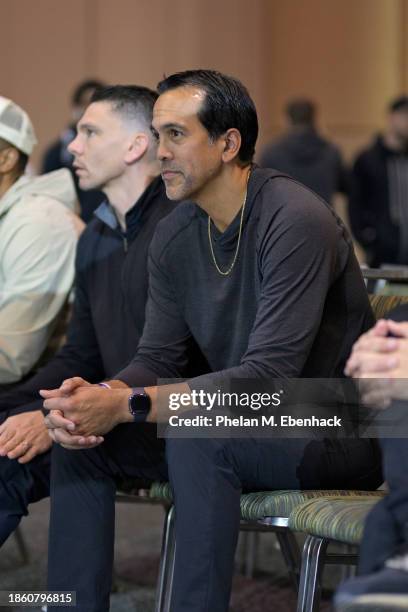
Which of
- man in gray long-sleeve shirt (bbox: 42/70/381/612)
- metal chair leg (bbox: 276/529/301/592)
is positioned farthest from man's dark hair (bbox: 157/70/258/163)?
metal chair leg (bbox: 276/529/301/592)

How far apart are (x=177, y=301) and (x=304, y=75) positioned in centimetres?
840

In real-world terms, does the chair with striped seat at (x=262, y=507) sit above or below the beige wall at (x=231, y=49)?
below

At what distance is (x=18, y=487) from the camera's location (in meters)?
2.64

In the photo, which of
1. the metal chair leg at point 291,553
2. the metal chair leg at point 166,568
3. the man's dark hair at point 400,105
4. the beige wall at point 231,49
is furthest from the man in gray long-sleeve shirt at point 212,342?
the beige wall at point 231,49

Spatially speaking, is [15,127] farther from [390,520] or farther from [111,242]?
[390,520]

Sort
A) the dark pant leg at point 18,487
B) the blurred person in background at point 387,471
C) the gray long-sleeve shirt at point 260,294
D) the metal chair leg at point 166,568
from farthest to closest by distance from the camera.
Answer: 1. the dark pant leg at point 18,487
2. the metal chair leg at point 166,568
3. the gray long-sleeve shirt at point 260,294
4. the blurred person in background at point 387,471

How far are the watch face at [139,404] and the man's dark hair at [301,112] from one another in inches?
181

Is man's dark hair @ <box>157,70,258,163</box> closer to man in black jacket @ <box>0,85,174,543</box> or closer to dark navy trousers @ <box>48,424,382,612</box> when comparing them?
man in black jacket @ <box>0,85,174,543</box>

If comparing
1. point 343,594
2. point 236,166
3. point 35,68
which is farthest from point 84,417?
point 35,68

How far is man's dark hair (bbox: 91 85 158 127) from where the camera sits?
3133mm

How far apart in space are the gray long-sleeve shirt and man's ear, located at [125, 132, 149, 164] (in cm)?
49

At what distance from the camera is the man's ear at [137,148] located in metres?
3.10

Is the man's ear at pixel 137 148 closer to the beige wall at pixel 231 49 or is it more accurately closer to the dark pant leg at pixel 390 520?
the dark pant leg at pixel 390 520

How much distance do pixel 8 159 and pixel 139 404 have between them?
4.23 ft
